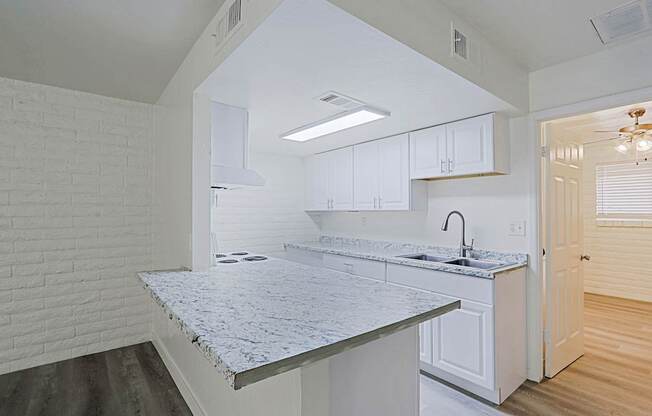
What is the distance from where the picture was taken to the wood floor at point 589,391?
214 centimetres

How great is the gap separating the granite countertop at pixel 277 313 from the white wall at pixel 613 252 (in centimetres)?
512

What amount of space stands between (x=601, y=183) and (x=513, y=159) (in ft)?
11.8

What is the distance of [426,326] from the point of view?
262cm

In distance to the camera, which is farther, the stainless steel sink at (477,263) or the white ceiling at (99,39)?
the stainless steel sink at (477,263)

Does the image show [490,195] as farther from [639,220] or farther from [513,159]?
[639,220]

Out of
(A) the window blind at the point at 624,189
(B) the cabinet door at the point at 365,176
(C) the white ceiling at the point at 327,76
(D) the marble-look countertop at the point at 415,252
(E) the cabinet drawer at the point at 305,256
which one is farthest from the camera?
(A) the window blind at the point at 624,189

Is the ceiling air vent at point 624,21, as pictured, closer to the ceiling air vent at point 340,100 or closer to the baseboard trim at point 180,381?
the ceiling air vent at point 340,100

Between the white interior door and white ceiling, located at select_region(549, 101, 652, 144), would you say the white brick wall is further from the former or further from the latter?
white ceiling, located at select_region(549, 101, 652, 144)

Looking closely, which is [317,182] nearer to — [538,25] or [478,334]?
[478,334]

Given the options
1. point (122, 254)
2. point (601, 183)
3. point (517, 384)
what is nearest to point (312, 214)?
point (122, 254)

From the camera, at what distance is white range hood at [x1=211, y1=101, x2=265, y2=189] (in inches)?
85.5

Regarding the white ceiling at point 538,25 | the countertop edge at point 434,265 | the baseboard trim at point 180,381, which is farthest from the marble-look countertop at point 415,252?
the baseboard trim at point 180,381

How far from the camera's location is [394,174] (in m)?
3.30

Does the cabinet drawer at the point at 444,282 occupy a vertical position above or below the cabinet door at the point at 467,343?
above
